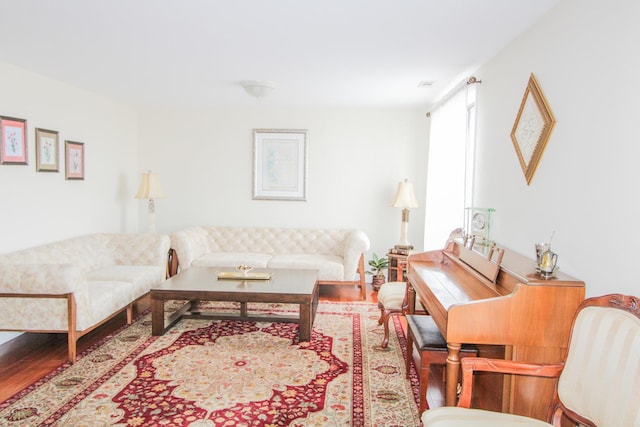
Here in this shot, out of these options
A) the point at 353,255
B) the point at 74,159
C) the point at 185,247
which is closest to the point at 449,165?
the point at 353,255

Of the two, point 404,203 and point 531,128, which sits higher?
point 531,128

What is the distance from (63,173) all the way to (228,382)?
296cm

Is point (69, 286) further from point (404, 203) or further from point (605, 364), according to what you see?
point (404, 203)

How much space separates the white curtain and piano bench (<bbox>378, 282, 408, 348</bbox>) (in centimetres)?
91

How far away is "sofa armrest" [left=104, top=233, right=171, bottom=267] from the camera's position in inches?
186

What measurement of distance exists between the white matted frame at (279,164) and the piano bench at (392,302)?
96.5 inches

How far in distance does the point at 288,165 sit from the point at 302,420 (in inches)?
153

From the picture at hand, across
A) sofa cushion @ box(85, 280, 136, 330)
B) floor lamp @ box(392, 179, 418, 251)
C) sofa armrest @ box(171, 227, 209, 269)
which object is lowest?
sofa cushion @ box(85, 280, 136, 330)

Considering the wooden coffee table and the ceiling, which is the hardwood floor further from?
the ceiling

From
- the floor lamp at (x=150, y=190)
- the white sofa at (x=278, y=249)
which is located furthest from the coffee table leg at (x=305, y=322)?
the floor lamp at (x=150, y=190)

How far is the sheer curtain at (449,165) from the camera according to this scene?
153 inches

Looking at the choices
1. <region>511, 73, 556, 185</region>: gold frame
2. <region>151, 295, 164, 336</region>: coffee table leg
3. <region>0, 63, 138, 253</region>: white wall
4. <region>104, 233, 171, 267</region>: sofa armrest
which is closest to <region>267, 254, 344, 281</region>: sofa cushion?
<region>104, 233, 171, 267</region>: sofa armrest

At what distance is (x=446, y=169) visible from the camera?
4531 millimetres

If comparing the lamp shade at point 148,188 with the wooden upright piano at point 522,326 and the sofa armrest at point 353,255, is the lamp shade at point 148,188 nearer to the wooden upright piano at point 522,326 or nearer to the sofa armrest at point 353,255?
the sofa armrest at point 353,255
